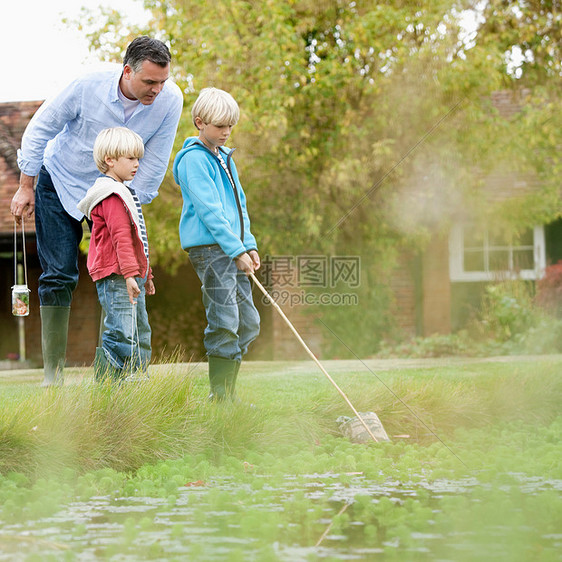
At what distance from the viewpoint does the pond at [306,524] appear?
7.47ft

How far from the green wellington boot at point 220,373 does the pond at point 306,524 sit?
0.90m

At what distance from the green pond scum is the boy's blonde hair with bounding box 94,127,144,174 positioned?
40.7 inches

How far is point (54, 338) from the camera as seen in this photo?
437cm

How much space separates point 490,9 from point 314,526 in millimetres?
8652

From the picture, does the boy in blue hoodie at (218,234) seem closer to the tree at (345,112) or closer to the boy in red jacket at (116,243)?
the boy in red jacket at (116,243)

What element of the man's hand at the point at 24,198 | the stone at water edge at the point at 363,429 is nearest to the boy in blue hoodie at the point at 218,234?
the stone at water edge at the point at 363,429

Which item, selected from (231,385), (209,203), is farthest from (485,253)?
(209,203)

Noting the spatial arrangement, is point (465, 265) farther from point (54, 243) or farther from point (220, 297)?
point (54, 243)

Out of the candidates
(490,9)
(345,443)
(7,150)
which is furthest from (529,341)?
(7,150)

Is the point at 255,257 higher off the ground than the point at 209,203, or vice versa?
the point at 209,203

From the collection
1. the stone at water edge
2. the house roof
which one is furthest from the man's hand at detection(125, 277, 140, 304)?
the house roof

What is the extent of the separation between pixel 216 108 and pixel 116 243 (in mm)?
772

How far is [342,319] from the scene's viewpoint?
905 centimetres

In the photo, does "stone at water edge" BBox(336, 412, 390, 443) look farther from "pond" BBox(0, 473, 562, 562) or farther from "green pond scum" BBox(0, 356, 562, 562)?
"pond" BBox(0, 473, 562, 562)
